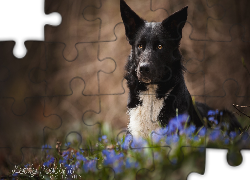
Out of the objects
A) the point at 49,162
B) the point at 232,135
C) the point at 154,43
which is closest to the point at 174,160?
the point at 232,135

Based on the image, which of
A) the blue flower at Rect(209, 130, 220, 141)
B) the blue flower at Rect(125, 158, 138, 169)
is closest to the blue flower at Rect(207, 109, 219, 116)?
the blue flower at Rect(209, 130, 220, 141)

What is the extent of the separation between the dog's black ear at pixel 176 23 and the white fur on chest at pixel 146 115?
0.67 m

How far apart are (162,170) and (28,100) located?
2123mm

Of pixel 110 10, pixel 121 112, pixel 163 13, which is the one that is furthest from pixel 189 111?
pixel 110 10

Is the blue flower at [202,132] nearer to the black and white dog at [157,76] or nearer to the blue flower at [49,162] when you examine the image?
the black and white dog at [157,76]

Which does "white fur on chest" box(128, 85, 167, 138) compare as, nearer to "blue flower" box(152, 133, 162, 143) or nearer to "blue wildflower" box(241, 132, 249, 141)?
"blue flower" box(152, 133, 162, 143)

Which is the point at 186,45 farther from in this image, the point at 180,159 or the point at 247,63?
the point at 180,159

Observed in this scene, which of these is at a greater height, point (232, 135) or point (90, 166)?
point (232, 135)

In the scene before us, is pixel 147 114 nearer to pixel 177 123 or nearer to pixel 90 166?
pixel 177 123

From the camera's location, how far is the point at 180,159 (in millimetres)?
2752

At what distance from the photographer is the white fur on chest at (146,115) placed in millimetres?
3137
